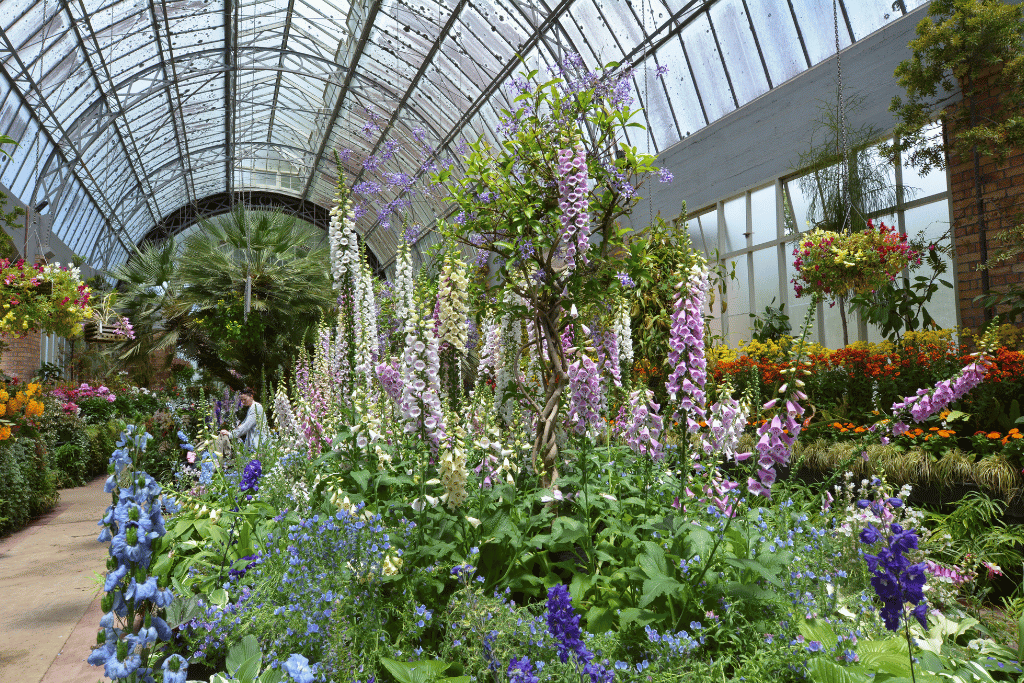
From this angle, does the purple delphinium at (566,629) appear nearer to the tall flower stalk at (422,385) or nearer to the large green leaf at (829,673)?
the large green leaf at (829,673)

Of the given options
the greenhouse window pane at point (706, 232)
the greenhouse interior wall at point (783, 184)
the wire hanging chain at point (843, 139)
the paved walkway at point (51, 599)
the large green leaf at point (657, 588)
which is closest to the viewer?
the large green leaf at point (657, 588)

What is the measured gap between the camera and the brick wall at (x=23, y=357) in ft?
37.6

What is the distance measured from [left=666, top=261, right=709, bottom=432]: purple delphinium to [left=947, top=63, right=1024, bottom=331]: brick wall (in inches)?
183

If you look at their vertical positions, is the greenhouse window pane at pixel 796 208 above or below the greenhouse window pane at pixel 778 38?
below

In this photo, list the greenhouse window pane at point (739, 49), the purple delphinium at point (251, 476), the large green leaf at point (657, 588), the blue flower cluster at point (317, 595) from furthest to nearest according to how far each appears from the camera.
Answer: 1. the greenhouse window pane at point (739, 49)
2. the purple delphinium at point (251, 476)
3. the blue flower cluster at point (317, 595)
4. the large green leaf at point (657, 588)

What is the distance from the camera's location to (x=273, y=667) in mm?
1826

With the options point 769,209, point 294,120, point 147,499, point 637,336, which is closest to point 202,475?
point 147,499

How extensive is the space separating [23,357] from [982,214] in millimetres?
14868

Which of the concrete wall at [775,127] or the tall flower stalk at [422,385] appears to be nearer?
the tall flower stalk at [422,385]

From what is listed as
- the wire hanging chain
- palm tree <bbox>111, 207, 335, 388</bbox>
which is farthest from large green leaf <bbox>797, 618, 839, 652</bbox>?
palm tree <bbox>111, 207, 335, 388</bbox>

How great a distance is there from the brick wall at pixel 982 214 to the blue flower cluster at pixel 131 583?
6.36 metres

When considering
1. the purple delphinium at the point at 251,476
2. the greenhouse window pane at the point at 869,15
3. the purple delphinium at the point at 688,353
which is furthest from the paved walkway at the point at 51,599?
the greenhouse window pane at the point at 869,15

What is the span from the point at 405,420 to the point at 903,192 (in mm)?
6250

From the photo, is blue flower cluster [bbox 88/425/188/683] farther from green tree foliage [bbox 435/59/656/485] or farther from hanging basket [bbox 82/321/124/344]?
hanging basket [bbox 82/321/124/344]
